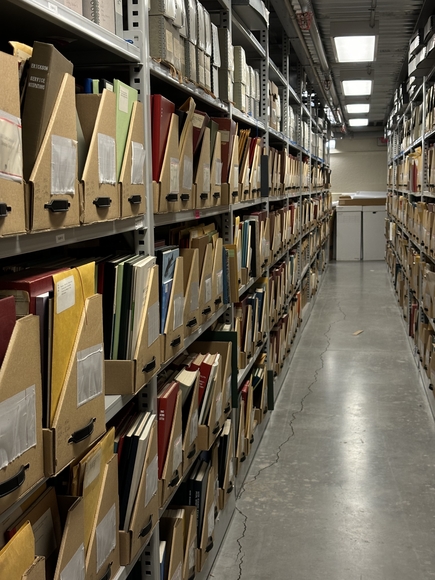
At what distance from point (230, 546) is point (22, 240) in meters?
2.46

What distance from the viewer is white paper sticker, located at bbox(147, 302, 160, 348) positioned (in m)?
1.90

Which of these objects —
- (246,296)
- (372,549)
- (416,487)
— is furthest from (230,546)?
(246,296)

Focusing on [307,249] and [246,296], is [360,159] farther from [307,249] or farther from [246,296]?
[246,296]

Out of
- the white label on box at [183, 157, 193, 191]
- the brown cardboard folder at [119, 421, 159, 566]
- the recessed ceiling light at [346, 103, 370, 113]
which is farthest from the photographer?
the recessed ceiling light at [346, 103, 370, 113]

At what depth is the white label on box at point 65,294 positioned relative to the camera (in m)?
1.32

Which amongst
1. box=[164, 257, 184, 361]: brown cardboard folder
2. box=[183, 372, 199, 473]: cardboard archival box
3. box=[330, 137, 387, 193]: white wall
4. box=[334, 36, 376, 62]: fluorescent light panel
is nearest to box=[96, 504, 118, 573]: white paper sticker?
box=[164, 257, 184, 361]: brown cardboard folder

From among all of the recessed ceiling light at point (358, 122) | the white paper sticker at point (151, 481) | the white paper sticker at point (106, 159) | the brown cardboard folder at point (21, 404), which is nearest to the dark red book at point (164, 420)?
the white paper sticker at point (151, 481)

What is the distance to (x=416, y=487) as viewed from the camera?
387 centimetres

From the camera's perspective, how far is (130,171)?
5.92ft

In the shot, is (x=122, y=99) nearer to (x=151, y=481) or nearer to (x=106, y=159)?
(x=106, y=159)

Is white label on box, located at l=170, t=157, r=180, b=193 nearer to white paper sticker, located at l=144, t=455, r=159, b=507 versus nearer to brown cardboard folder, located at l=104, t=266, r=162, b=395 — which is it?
brown cardboard folder, located at l=104, t=266, r=162, b=395

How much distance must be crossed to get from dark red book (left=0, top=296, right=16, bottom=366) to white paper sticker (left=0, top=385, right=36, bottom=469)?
0.26 feet

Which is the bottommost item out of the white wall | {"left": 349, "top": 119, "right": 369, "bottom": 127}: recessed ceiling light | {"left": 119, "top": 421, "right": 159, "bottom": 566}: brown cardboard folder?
{"left": 119, "top": 421, "right": 159, "bottom": 566}: brown cardboard folder

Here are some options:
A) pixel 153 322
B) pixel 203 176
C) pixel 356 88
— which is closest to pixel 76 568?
pixel 153 322
